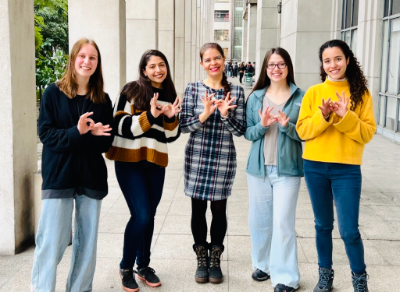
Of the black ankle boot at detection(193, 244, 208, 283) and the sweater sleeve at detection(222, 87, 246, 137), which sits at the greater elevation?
the sweater sleeve at detection(222, 87, 246, 137)

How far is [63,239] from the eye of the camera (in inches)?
151

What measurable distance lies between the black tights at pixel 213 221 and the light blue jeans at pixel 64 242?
0.99m

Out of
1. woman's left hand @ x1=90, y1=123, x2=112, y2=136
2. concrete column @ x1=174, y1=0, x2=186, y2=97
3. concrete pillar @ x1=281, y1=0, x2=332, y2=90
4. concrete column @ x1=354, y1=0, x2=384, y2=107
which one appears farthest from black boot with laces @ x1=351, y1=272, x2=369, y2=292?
concrete column @ x1=174, y1=0, x2=186, y2=97

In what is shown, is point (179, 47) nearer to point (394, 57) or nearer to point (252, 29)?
point (394, 57)

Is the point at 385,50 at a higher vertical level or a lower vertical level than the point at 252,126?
higher

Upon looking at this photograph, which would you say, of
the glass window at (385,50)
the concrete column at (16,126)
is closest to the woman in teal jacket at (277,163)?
the concrete column at (16,126)

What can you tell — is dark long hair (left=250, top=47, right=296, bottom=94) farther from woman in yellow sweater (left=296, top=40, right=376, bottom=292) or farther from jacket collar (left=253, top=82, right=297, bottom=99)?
woman in yellow sweater (left=296, top=40, right=376, bottom=292)

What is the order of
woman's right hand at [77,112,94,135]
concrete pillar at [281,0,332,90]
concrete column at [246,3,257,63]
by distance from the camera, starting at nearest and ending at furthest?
woman's right hand at [77,112,94,135] < concrete pillar at [281,0,332,90] < concrete column at [246,3,257,63]

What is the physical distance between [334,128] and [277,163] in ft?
1.84

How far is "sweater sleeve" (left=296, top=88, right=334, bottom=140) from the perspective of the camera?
12.9 feet

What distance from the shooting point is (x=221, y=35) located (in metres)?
130

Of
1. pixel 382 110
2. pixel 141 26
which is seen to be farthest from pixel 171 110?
pixel 382 110

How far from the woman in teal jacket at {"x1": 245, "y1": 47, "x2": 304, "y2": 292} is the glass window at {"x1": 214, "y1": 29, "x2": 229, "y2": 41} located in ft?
418

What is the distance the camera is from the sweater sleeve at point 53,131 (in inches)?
141
